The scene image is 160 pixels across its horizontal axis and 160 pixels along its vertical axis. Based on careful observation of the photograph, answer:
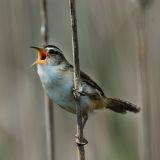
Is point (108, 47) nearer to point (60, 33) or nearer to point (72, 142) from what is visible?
point (60, 33)

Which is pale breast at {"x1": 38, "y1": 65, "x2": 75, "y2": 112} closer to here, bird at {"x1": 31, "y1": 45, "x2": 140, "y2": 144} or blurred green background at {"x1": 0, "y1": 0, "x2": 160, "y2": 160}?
bird at {"x1": 31, "y1": 45, "x2": 140, "y2": 144}

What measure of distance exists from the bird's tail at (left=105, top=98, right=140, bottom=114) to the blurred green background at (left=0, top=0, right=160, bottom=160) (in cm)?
9

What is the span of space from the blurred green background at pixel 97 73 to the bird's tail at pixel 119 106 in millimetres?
87

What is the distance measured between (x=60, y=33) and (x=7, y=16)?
0.46 meters

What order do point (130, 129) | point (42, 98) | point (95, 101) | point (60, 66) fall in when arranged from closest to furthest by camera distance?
point (60, 66) → point (95, 101) → point (130, 129) → point (42, 98)

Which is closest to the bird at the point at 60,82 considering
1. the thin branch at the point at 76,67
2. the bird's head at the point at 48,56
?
the bird's head at the point at 48,56

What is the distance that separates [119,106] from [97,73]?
1.08 feet

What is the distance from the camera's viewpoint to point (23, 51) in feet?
12.5

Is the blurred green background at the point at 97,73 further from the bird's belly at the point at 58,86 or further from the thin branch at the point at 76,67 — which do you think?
the thin branch at the point at 76,67

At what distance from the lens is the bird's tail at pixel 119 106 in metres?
3.38

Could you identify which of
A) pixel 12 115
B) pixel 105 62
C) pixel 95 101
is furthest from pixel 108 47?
pixel 12 115

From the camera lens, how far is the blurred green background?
332 centimetres

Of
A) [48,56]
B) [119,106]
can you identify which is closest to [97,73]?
[119,106]

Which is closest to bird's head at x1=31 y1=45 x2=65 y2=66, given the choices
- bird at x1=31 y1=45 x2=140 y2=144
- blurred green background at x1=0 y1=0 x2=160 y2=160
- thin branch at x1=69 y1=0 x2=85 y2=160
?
bird at x1=31 y1=45 x2=140 y2=144
